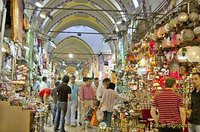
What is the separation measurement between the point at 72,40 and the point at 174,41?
21.0m

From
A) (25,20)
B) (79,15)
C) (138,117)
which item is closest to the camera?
(138,117)

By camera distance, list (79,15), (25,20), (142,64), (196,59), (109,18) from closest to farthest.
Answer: (196,59), (142,64), (25,20), (109,18), (79,15)

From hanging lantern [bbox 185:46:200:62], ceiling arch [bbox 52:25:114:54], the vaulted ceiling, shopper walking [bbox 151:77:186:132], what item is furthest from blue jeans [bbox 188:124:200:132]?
ceiling arch [bbox 52:25:114:54]

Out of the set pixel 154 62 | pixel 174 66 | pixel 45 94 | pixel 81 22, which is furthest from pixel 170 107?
pixel 81 22

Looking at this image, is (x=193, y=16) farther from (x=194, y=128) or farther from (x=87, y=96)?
(x=87, y=96)

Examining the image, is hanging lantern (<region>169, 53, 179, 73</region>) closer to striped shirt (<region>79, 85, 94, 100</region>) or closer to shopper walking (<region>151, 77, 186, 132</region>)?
striped shirt (<region>79, 85, 94, 100</region>)

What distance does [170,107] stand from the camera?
3.15m

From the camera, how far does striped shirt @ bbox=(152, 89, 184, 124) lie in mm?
3139

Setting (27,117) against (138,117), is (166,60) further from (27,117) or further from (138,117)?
(27,117)

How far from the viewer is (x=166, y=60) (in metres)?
6.46

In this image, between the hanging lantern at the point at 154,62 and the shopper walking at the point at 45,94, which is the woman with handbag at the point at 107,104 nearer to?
the hanging lantern at the point at 154,62

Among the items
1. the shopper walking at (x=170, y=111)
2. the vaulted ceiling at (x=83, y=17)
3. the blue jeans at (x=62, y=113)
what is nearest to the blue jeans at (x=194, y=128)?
the shopper walking at (x=170, y=111)

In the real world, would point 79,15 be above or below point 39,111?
above

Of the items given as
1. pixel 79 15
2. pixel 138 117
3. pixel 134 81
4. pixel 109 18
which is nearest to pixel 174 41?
pixel 138 117
